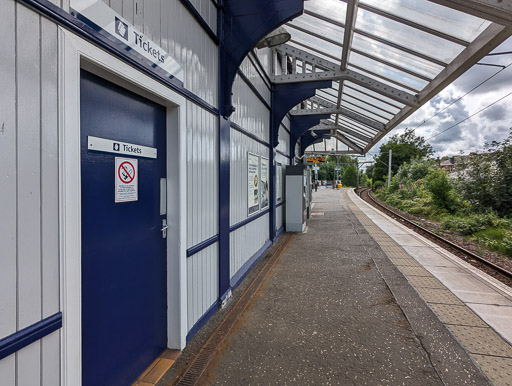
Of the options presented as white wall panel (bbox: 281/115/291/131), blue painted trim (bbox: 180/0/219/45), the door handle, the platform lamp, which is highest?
the platform lamp

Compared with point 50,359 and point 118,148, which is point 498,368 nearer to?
point 50,359

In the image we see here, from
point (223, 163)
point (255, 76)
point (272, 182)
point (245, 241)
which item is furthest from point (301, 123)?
point (223, 163)

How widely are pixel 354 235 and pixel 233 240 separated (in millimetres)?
5382

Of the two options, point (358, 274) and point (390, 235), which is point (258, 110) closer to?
point (358, 274)

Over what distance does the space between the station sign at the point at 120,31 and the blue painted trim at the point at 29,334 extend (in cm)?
167

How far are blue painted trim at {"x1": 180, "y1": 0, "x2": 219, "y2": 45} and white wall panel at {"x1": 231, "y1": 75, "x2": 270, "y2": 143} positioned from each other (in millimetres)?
982

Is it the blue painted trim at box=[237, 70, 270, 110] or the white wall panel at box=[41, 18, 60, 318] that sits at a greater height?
the blue painted trim at box=[237, 70, 270, 110]

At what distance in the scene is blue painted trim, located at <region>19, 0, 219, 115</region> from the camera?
1414 millimetres

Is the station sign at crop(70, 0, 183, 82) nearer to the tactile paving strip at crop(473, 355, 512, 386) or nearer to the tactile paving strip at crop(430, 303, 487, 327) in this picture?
the tactile paving strip at crop(473, 355, 512, 386)

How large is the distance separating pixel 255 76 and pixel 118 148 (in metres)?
4.40

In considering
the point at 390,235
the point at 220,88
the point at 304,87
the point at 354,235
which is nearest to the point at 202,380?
the point at 220,88

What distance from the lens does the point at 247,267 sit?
5.23 m

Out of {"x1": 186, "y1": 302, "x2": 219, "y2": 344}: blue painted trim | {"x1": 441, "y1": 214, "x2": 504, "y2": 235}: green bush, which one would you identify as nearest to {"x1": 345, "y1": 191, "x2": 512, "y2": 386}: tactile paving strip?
{"x1": 186, "y1": 302, "x2": 219, "y2": 344}: blue painted trim

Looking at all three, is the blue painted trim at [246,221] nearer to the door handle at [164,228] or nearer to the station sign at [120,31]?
the door handle at [164,228]
